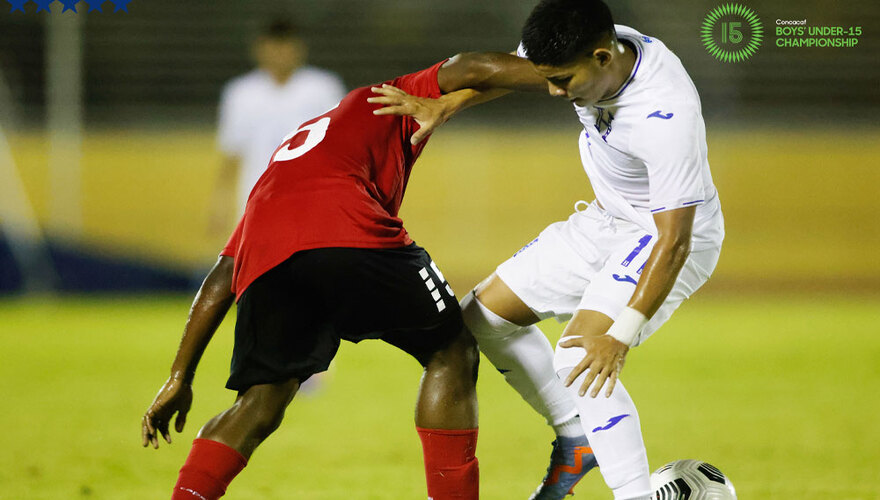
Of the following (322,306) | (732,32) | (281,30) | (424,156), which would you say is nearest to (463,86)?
(322,306)

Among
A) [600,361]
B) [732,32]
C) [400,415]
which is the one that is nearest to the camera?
[600,361]

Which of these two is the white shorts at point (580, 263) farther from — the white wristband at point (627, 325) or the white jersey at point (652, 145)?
the white wristband at point (627, 325)

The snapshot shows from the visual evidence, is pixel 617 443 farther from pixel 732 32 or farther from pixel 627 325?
pixel 732 32

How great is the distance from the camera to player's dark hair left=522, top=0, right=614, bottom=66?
2977mm

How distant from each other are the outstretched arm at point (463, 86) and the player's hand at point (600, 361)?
0.84 metres

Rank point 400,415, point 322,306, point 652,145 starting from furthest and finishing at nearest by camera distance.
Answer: point 400,415
point 322,306
point 652,145

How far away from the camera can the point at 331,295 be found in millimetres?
3059

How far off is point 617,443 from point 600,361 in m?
0.42

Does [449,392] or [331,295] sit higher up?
[331,295]

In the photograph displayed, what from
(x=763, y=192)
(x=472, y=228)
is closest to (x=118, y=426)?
(x=472, y=228)

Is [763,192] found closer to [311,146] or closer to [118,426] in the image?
[118,426]

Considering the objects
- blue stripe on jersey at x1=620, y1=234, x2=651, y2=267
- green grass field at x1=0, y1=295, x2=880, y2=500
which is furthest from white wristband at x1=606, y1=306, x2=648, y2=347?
green grass field at x1=0, y1=295, x2=880, y2=500

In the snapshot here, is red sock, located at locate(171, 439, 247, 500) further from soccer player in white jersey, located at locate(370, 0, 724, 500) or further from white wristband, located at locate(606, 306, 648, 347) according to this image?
white wristband, located at locate(606, 306, 648, 347)

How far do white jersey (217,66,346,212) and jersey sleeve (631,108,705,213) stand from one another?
388cm
